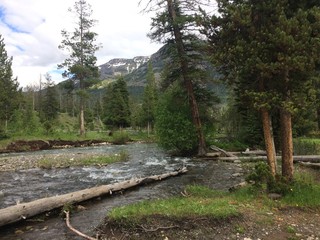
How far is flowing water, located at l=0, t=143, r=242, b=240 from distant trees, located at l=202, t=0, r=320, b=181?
5385 mm

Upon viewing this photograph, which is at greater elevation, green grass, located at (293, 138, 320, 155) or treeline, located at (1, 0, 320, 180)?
treeline, located at (1, 0, 320, 180)

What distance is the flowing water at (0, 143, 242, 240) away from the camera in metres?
9.37

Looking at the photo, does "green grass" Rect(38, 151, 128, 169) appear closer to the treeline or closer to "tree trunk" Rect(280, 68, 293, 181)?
the treeline

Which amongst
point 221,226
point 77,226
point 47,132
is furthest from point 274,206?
point 47,132

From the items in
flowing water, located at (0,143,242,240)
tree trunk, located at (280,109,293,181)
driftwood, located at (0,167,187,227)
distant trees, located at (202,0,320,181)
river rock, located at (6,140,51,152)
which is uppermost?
distant trees, located at (202,0,320,181)

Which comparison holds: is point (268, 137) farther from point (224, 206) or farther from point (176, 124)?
point (176, 124)

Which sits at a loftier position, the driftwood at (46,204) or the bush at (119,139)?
the bush at (119,139)

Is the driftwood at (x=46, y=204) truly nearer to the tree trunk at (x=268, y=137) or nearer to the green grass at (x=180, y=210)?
the green grass at (x=180, y=210)

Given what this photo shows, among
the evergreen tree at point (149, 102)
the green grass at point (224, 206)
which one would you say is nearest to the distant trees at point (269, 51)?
the green grass at point (224, 206)

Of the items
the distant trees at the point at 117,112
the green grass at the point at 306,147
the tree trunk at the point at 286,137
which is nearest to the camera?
the tree trunk at the point at 286,137

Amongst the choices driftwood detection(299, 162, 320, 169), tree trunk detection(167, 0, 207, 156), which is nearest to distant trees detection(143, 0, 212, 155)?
tree trunk detection(167, 0, 207, 156)

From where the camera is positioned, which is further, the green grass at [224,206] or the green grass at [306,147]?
the green grass at [306,147]

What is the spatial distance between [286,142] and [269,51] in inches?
128

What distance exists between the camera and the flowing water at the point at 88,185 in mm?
9367
